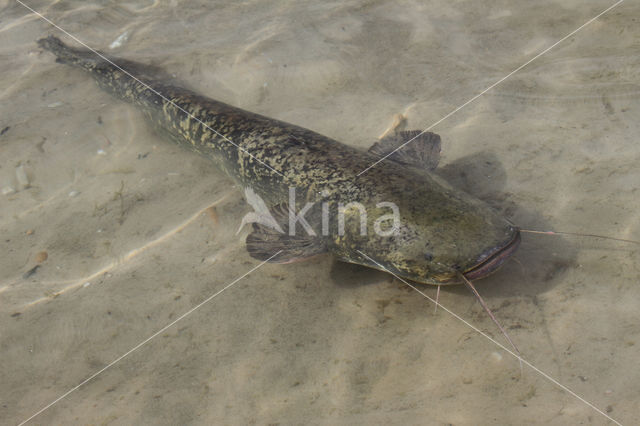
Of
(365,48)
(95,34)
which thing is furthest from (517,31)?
(95,34)

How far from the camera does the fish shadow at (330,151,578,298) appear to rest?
2629 mm

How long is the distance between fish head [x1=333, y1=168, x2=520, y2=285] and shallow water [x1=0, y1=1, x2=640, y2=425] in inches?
10.3

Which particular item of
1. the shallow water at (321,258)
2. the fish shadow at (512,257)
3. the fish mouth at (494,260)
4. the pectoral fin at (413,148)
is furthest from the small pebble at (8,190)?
the fish mouth at (494,260)

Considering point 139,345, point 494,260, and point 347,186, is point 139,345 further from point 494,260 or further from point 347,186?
point 494,260

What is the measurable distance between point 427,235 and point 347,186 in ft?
2.10

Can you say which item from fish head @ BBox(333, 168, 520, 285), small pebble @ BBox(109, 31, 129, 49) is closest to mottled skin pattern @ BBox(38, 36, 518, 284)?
fish head @ BBox(333, 168, 520, 285)

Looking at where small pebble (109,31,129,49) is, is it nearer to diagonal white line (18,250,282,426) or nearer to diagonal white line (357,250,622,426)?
diagonal white line (18,250,282,426)

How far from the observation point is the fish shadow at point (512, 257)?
263 cm

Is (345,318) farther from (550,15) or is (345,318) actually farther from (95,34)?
(95,34)

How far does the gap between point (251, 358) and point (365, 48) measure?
3.38m

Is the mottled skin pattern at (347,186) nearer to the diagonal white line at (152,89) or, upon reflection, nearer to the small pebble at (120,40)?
Answer: the diagonal white line at (152,89)

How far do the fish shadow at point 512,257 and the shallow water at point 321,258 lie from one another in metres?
0.01

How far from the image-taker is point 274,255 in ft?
9.54

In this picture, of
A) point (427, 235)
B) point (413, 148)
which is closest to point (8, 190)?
point (413, 148)
